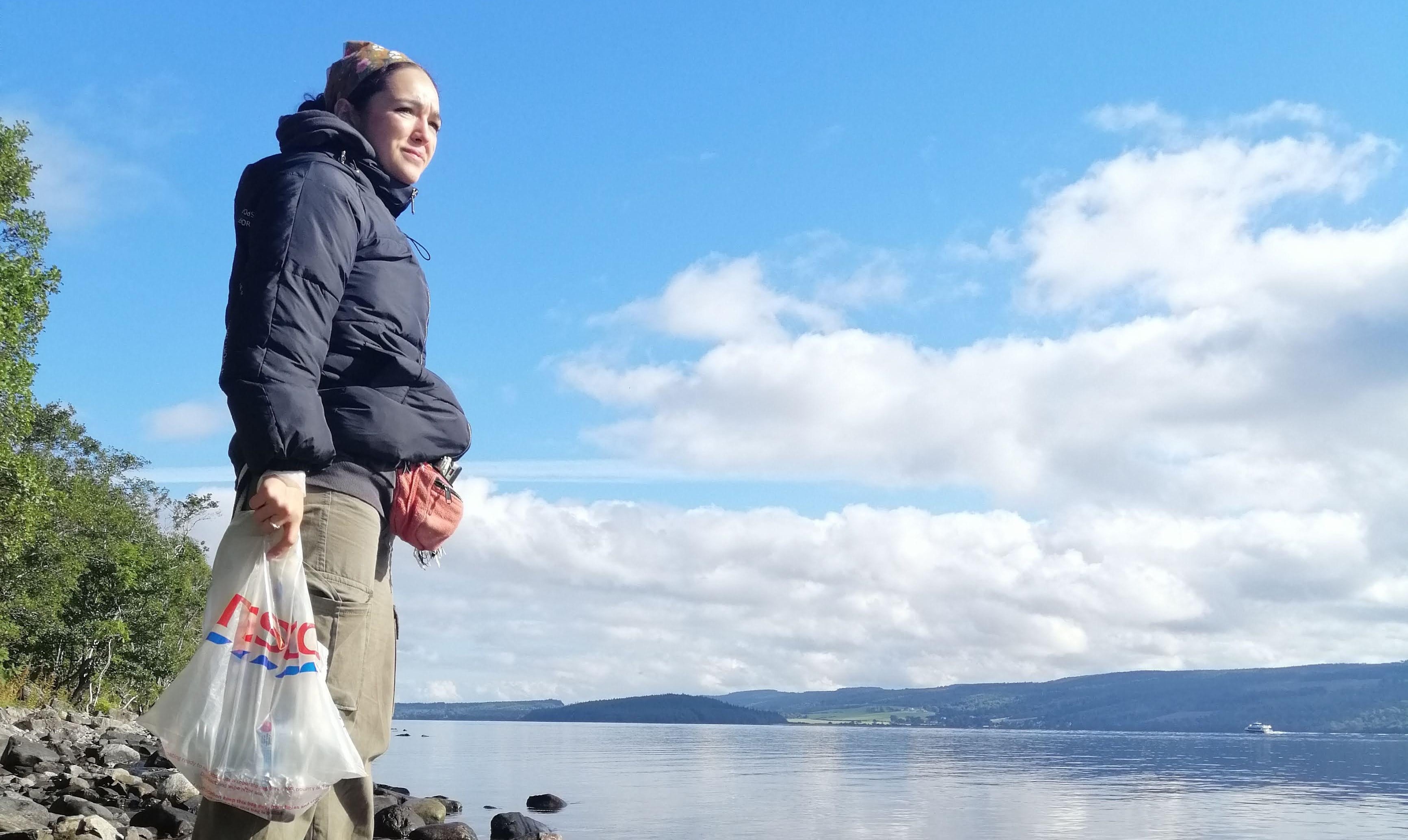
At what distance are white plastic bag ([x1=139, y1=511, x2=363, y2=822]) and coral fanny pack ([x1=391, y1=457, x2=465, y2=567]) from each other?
438 millimetres

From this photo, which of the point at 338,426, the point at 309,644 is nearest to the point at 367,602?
the point at 309,644

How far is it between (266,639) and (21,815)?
362 inches

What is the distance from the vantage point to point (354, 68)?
11.4ft

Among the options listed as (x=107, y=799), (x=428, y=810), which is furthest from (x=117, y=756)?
(x=107, y=799)

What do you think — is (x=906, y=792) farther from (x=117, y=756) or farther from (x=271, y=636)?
(x=271, y=636)

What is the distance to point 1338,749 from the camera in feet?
467

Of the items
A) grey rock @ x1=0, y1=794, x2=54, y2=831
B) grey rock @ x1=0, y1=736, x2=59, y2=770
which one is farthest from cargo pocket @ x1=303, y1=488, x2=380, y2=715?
grey rock @ x1=0, y1=736, x2=59, y2=770

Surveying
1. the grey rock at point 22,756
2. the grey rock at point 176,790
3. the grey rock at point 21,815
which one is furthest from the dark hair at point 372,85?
A: the grey rock at point 22,756

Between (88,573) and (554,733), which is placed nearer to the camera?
(88,573)

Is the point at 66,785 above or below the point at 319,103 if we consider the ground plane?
below

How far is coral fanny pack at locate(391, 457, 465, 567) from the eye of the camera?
3.27m

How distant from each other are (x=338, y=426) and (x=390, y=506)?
13.5 inches

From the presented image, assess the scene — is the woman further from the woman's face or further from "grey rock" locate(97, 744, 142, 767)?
"grey rock" locate(97, 744, 142, 767)

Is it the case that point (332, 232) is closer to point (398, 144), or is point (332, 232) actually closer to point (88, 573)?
point (398, 144)
